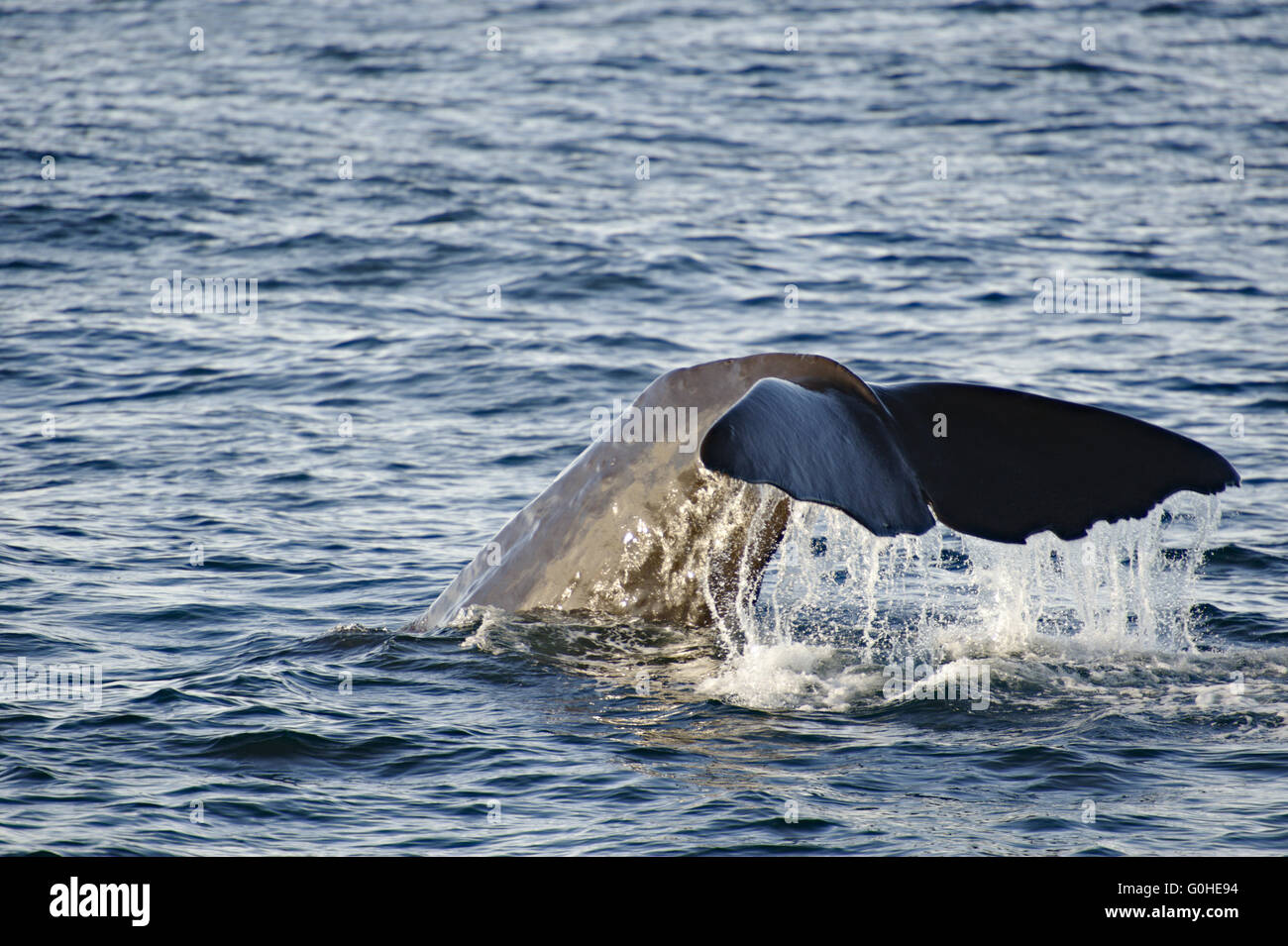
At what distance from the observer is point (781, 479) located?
493 centimetres

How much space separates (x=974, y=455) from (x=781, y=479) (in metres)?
1.16

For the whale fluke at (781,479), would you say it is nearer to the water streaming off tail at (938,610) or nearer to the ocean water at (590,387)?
the ocean water at (590,387)

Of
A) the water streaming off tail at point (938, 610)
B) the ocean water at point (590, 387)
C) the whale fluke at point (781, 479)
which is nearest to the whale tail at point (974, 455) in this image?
the whale fluke at point (781, 479)

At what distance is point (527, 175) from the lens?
2205 cm

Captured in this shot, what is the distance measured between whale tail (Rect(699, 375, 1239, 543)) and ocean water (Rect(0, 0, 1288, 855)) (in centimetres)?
82

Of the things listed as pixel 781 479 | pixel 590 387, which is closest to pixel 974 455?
pixel 781 479

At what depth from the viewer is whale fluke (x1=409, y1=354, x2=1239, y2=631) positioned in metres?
5.24

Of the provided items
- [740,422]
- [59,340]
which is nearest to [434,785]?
[740,422]

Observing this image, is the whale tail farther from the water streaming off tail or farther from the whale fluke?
the water streaming off tail

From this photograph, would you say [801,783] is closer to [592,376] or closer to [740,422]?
[740,422]

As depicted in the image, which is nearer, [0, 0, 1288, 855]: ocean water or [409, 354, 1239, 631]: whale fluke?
[409, 354, 1239, 631]: whale fluke

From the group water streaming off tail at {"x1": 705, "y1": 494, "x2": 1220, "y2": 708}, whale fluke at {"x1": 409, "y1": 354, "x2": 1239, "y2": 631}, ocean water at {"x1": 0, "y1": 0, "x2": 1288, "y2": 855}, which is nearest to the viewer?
whale fluke at {"x1": 409, "y1": 354, "x2": 1239, "y2": 631}

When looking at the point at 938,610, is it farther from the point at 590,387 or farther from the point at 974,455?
the point at 590,387

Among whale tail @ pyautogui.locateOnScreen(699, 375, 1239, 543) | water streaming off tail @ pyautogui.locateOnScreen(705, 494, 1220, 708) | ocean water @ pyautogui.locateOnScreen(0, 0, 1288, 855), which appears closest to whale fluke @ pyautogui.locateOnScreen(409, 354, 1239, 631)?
whale tail @ pyautogui.locateOnScreen(699, 375, 1239, 543)
